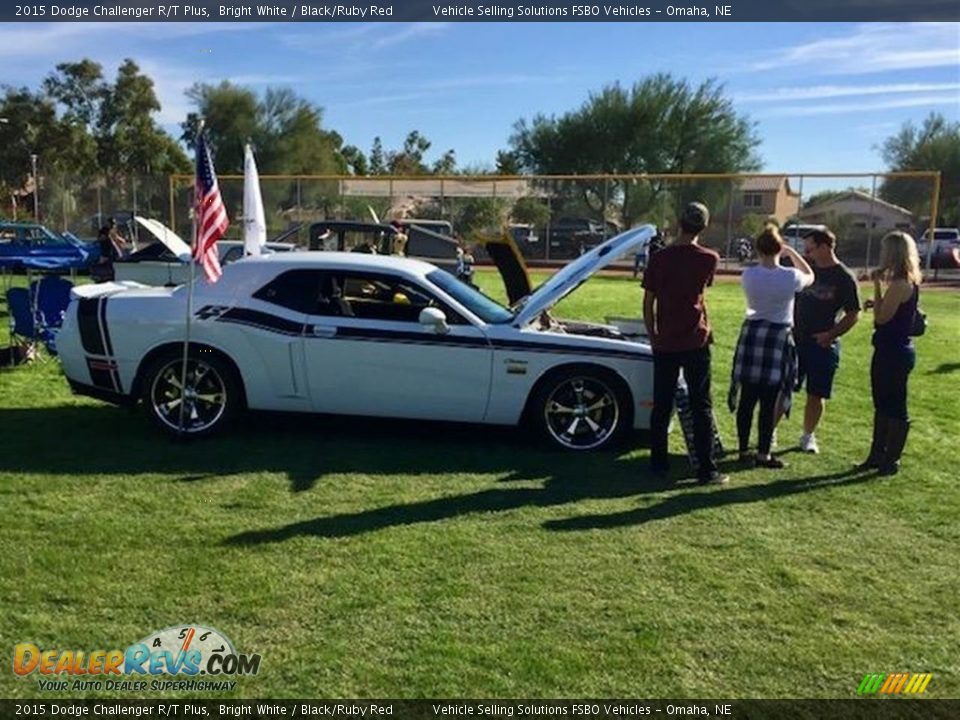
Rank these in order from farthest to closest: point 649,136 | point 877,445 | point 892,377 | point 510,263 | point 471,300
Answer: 1. point 649,136
2. point 510,263
3. point 471,300
4. point 877,445
5. point 892,377

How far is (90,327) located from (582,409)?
12.4ft

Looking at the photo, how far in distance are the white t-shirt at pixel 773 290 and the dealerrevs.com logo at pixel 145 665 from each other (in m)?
4.15

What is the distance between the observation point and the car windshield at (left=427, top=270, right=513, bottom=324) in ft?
20.9

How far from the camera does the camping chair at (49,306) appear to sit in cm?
922

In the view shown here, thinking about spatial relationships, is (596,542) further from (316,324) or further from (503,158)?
(503,158)

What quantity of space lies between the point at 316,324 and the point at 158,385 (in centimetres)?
132

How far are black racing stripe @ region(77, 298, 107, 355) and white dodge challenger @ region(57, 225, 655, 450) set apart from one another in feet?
0.03

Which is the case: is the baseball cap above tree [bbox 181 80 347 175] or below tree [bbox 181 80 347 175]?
below

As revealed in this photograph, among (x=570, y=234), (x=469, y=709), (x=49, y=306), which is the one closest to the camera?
(x=469, y=709)

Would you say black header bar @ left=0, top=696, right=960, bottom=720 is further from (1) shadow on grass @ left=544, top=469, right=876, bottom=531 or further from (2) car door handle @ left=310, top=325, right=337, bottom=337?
(2) car door handle @ left=310, top=325, right=337, bottom=337

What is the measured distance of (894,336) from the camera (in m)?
5.75

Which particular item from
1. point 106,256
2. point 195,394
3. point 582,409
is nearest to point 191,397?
point 195,394

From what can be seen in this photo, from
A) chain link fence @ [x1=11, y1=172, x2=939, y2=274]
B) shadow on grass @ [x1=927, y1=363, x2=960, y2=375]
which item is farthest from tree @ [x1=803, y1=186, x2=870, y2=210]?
shadow on grass @ [x1=927, y1=363, x2=960, y2=375]

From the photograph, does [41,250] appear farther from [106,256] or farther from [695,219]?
[695,219]
